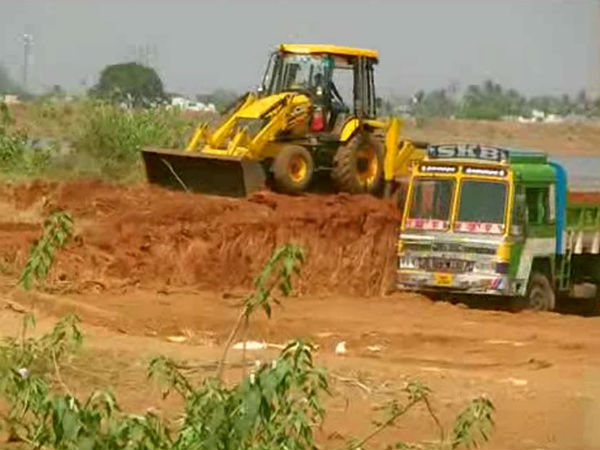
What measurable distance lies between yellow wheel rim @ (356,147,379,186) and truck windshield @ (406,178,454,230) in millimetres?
4083

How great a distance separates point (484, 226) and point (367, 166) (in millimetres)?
5436

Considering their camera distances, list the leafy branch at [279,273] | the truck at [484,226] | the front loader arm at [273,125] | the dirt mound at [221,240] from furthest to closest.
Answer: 1. the front loader arm at [273,125]
2. the dirt mound at [221,240]
3. the truck at [484,226]
4. the leafy branch at [279,273]

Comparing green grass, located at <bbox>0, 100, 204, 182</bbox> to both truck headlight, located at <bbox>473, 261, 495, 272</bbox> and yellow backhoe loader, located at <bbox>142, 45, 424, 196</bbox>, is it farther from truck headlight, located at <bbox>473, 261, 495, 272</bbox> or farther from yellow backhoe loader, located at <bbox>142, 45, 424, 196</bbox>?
truck headlight, located at <bbox>473, 261, 495, 272</bbox>

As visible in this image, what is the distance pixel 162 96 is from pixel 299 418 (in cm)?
4637

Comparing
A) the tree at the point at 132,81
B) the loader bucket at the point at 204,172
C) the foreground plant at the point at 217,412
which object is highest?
the foreground plant at the point at 217,412

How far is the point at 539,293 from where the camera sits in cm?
2436

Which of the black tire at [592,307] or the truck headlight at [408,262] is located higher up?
the truck headlight at [408,262]

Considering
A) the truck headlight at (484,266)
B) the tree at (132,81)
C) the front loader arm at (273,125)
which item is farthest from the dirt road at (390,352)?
the tree at (132,81)

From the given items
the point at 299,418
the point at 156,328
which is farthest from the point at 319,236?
the point at 299,418

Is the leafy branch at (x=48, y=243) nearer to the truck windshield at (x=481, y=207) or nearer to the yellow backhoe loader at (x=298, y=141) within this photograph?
the truck windshield at (x=481, y=207)

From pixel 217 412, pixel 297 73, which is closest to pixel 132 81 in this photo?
pixel 297 73

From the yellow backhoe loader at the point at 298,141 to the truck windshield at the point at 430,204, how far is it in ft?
11.5

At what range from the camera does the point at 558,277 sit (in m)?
24.9

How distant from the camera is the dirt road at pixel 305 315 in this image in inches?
627
